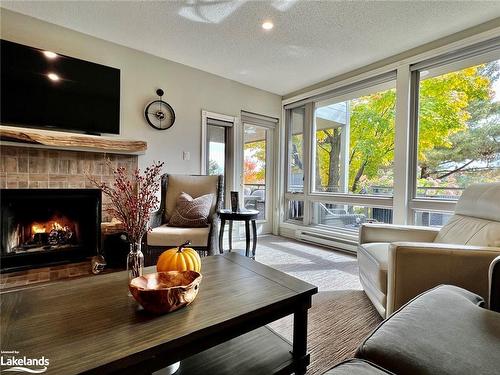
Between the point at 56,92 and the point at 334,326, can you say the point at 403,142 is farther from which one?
the point at 56,92

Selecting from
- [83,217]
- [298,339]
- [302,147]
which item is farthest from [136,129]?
[298,339]

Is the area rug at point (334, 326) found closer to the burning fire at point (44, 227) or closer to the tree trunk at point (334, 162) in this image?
the tree trunk at point (334, 162)

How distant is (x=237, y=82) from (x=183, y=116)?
108 cm

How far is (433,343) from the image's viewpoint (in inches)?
27.6

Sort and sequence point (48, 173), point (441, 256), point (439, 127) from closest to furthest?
point (441, 256) → point (48, 173) → point (439, 127)


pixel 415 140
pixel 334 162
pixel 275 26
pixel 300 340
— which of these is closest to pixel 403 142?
pixel 415 140

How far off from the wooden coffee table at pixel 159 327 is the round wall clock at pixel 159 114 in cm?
230

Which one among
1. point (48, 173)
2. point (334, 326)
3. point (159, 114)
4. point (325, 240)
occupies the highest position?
point (159, 114)

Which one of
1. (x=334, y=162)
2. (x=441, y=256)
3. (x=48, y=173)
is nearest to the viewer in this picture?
(x=441, y=256)

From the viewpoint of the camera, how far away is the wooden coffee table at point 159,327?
708 mm

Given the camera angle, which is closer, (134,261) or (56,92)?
(134,261)

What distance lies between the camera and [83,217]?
8.91ft

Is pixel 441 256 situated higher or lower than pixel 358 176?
lower

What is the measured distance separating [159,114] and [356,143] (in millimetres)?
2651
